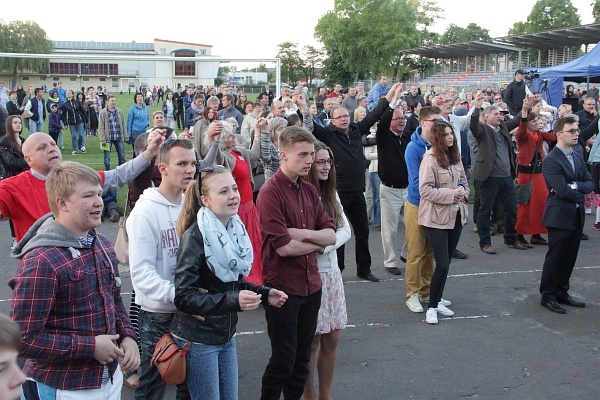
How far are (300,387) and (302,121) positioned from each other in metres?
4.22

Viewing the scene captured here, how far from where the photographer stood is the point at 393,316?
6332 mm

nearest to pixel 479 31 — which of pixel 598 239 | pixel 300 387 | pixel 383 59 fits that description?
pixel 383 59

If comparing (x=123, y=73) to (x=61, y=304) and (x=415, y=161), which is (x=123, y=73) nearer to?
(x=415, y=161)

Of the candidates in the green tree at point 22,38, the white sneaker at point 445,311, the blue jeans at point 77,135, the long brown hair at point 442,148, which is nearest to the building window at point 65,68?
the green tree at point 22,38

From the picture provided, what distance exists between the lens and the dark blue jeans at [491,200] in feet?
29.2

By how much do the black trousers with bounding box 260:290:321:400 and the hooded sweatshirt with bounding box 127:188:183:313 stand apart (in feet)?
2.42

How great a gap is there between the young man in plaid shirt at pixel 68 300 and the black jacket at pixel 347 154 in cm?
453

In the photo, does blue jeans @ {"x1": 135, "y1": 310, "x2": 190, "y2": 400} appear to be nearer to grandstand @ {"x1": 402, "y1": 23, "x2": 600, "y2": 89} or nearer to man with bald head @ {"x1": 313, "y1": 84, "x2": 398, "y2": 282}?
man with bald head @ {"x1": 313, "y1": 84, "x2": 398, "y2": 282}

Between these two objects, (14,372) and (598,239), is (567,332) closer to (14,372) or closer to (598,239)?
(598,239)

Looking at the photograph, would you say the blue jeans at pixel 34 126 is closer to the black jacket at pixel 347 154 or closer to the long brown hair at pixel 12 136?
the long brown hair at pixel 12 136

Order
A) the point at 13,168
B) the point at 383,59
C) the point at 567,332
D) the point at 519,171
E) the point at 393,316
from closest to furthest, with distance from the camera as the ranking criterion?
the point at 567,332
the point at 393,316
the point at 13,168
the point at 519,171
the point at 383,59

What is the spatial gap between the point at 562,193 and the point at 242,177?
3.43 m

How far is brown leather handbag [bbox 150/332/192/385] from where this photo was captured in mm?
3035

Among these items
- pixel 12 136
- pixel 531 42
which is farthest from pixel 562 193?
pixel 531 42
